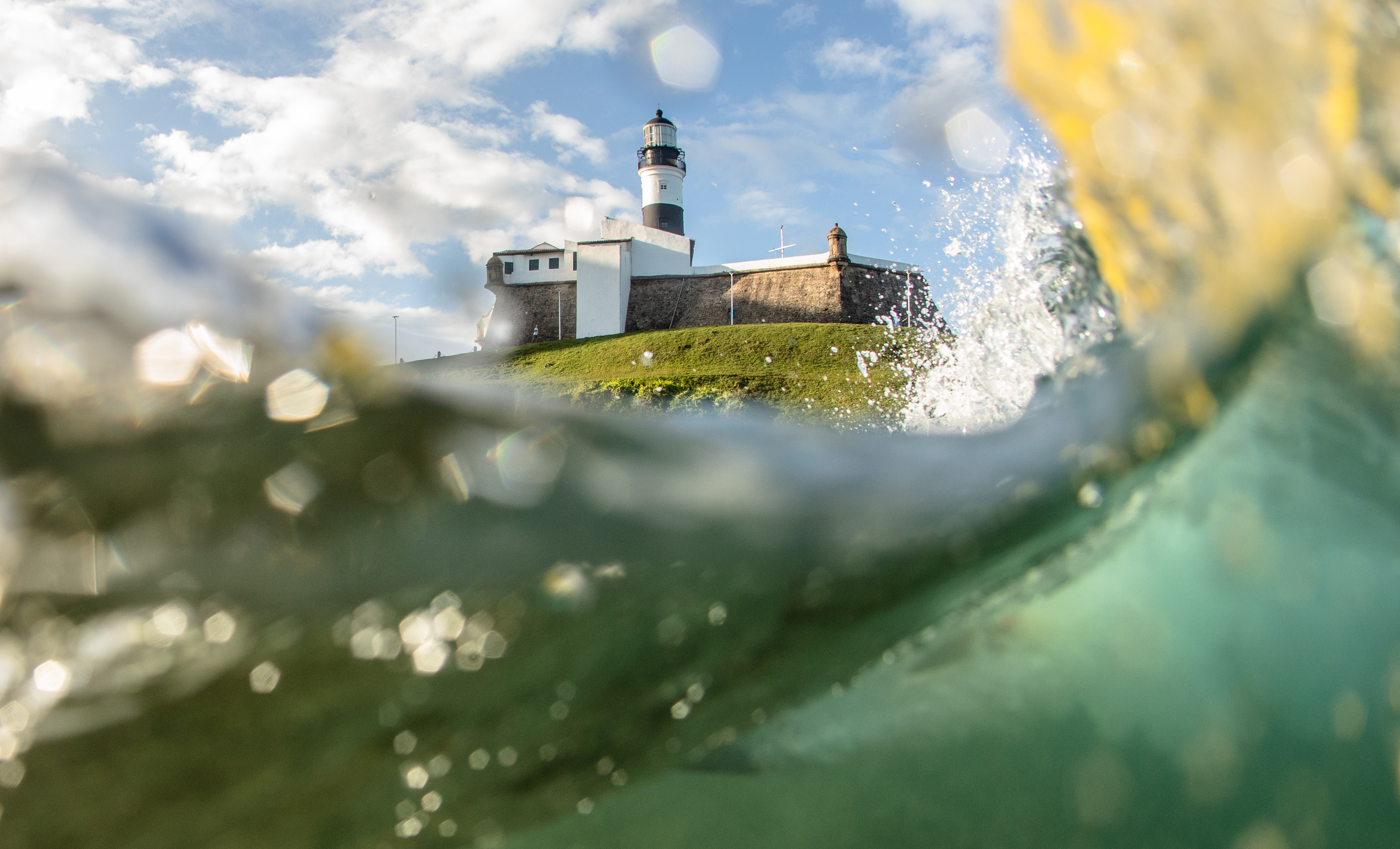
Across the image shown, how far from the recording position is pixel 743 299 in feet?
109

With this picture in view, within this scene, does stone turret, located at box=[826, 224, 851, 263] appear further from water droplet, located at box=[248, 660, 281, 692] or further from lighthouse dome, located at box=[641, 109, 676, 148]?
water droplet, located at box=[248, 660, 281, 692]

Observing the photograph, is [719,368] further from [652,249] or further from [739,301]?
[652,249]

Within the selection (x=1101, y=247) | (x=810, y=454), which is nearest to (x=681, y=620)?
(x=810, y=454)

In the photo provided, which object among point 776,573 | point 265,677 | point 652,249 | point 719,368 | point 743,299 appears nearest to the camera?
point 265,677

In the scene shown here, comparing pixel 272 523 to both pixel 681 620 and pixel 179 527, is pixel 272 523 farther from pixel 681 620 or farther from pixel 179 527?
pixel 681 620

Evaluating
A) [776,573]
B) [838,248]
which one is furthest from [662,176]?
[776,573]

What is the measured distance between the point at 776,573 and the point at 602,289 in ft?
112

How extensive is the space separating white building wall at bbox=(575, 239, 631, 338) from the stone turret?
29.0ft

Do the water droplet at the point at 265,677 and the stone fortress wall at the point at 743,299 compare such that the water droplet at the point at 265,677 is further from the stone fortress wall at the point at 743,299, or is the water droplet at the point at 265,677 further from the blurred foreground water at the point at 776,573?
the stone fortress wall at the point at 743,299

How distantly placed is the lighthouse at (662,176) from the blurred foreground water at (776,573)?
39666 mm

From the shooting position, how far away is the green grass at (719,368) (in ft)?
73.7

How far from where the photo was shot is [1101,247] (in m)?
1.15

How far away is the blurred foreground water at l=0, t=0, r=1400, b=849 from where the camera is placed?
67 centimetres

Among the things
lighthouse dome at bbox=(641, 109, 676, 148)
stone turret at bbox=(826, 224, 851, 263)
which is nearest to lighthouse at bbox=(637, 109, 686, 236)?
lighthouse dome at bbox=(641, 109, 676, 148)
